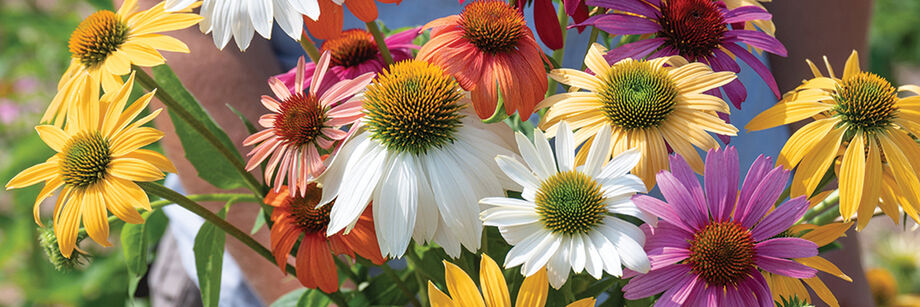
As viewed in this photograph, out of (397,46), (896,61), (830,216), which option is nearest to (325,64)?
(397,46)

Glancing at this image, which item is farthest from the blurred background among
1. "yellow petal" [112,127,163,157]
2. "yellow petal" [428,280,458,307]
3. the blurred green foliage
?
the blurred green foliage

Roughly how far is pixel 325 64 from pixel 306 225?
75mm

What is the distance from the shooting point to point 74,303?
103 cm

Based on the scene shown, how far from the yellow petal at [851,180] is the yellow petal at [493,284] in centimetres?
13

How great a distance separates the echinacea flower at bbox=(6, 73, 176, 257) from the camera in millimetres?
281

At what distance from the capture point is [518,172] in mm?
250

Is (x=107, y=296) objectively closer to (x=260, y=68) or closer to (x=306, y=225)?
(x=260, y=68)

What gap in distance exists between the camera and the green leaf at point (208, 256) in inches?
13.7

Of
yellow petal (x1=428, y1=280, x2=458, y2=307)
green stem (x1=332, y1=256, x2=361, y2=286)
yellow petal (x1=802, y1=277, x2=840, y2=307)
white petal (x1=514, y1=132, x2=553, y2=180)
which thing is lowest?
green stem (x1=332, y1=256, x2=361, y2=286)

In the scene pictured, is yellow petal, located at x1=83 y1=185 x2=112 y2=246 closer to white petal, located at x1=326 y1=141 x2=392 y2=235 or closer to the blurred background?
white petal, located at x1=326 y1=141 x2=392 y2=235

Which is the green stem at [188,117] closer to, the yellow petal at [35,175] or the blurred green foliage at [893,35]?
the yellow petal at [35,175]

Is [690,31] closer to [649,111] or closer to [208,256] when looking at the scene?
[649,111]

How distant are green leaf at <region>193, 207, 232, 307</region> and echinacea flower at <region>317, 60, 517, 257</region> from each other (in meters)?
0.11

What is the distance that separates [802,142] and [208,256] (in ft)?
0.92
